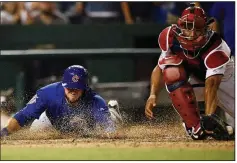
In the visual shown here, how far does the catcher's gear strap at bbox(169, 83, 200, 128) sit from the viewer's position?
564cm

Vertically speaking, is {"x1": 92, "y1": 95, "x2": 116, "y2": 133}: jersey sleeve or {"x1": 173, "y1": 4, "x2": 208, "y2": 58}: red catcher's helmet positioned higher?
{"x1": 173, "y1": 4, "x2": 208, "y2": 58}: red catcher's helmet

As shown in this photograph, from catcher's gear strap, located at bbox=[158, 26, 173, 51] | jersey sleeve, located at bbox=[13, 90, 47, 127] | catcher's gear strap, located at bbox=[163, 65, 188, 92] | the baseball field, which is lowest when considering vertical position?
the baseball field

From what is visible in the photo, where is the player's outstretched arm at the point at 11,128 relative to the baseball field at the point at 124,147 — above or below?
above

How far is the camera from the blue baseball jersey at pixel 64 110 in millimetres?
5613

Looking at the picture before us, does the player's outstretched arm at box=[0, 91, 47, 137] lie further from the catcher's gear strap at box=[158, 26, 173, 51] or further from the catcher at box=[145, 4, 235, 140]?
the catcher's gear strap at box=[158, 26, 173, 51]

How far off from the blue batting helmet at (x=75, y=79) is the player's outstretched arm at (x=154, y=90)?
0.46 meters

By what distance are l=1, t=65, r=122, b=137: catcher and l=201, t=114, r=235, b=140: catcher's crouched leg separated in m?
0.61

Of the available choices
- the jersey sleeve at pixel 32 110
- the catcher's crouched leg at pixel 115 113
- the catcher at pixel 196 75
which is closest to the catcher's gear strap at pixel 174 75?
the catcher at pixel 196 75

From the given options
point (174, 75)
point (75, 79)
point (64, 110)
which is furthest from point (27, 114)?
point (174, 75)

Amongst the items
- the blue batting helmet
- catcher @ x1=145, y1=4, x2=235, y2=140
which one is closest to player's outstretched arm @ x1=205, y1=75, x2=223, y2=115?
catcher @ x1=145, y1=4, x2=235, y2=140

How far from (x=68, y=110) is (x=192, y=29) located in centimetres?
101

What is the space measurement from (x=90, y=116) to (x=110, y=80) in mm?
353

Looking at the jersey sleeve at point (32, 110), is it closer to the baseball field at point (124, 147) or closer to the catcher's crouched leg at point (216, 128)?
the baseball field at point (124, 147)

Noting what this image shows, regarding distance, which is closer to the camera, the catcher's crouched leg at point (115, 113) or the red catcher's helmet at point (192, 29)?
the red catcher's helmet at point (192, 29)
